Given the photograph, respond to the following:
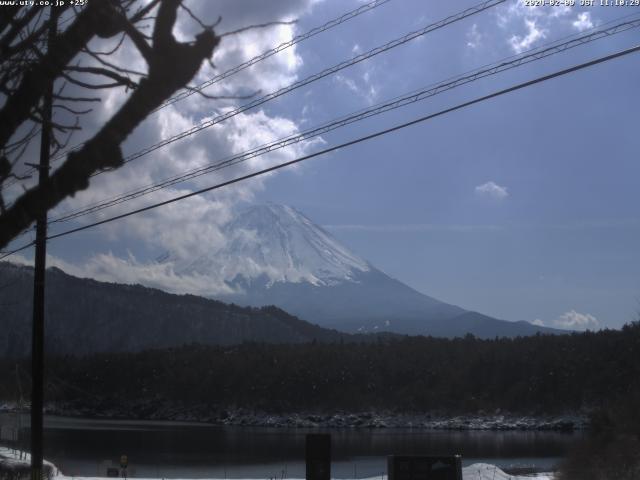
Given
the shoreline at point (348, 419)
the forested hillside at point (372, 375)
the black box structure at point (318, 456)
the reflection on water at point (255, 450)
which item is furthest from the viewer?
the forested hillside at point (372, 375)

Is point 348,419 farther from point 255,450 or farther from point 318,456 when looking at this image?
point 318,456

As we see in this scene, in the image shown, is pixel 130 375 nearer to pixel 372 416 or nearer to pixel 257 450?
pixel 372 416

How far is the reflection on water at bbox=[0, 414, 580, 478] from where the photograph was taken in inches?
1950

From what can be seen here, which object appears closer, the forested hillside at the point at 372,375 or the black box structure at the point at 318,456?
the black box structure at the point at 318,456

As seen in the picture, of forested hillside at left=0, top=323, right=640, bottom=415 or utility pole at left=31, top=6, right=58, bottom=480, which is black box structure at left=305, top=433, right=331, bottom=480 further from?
forested hillside at left=0, top=323, right=640, bottom=415

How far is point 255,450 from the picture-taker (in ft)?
230

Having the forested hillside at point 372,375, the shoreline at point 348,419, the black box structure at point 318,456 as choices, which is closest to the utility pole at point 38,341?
the black box structure at point 318,456

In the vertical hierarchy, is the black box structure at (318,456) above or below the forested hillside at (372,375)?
above

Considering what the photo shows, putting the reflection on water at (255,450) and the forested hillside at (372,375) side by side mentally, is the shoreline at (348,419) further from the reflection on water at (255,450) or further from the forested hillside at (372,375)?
the reflection on water at (255,450)

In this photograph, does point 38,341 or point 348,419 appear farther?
point 348,419

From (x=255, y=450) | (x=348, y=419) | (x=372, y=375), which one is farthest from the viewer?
(x=372, y=375)

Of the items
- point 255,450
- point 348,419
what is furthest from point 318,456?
point 348,419

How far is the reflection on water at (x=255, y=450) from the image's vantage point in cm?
4953

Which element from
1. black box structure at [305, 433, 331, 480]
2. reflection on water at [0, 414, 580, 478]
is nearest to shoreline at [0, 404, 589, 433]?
reflection on water at [0, 414, 580, 478]
